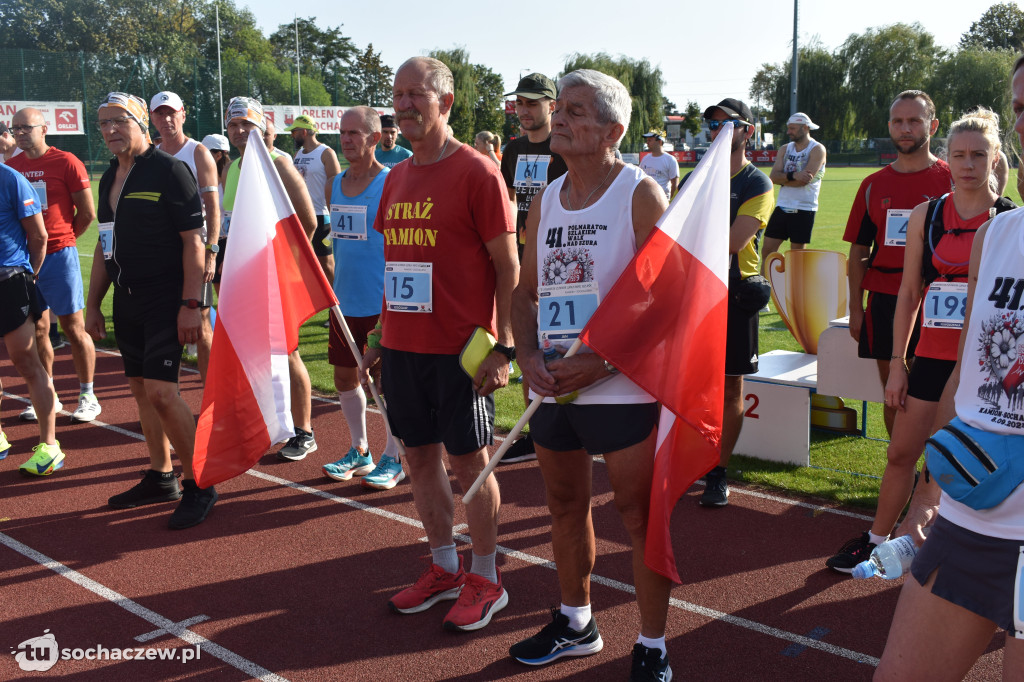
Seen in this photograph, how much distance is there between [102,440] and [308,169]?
156 inches

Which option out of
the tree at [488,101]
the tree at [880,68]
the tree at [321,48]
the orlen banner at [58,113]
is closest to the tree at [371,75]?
the tree at [321,48]

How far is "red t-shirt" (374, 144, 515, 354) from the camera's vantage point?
3713 millimetres

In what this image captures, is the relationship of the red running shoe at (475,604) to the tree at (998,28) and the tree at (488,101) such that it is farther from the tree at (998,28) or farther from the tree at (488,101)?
the tree at (998,28)

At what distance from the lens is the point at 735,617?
3.95 m

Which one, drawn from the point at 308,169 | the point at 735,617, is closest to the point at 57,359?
the point at 308,169

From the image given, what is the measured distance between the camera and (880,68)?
62031mm

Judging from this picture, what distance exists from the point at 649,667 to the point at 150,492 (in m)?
3.61

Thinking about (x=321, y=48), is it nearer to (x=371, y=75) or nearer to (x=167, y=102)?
(x=371, y=75)

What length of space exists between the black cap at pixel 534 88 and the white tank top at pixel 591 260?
3.09 m

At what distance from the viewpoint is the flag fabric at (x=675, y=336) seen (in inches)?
120

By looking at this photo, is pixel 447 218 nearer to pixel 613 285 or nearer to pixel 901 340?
pixel 613 285

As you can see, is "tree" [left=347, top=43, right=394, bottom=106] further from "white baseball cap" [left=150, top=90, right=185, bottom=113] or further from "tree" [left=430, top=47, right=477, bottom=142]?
"white baseball cap" [left=150, top=90, right=185, bottom=113]

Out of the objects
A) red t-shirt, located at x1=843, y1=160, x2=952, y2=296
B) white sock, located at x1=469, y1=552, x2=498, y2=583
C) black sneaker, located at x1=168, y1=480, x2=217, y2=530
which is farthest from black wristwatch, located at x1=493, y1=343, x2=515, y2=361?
black sneaker, located at x1=168, y1=480, x2=217, y2=530

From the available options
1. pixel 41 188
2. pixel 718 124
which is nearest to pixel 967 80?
pixel 718 124
